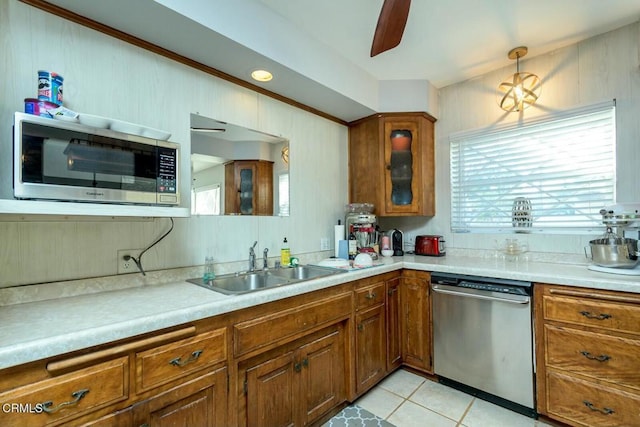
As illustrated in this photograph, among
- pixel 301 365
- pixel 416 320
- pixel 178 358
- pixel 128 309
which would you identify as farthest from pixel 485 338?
pixel 128 309

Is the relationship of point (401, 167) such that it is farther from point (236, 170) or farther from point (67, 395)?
point (67, 395)

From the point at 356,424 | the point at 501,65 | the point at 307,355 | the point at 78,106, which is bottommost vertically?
the point at 356,424

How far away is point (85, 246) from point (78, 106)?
690 millimetres

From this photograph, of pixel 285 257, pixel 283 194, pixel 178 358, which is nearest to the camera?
pixel 178 358

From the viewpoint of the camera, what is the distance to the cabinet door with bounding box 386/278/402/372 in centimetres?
225

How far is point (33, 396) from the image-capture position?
0.84m

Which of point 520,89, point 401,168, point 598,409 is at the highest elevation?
point 520,89

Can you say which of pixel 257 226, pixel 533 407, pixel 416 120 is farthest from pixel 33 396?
pixel 416 120

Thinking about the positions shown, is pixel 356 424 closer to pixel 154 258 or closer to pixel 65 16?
pixel 154 258

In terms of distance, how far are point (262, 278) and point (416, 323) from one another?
1.28 m

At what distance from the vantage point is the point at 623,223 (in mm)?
1772

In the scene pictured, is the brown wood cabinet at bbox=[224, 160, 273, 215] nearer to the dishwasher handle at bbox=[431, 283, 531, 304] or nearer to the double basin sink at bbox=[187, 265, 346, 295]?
the double basin sink at bbox=[187, 265, 346, 295]

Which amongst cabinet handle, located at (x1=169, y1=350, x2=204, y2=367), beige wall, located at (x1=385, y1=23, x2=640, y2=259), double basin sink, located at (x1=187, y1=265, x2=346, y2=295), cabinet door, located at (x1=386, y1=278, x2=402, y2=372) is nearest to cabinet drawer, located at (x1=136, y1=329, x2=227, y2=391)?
cabinet handle, located at (x1=169, y1=350, x2=204, y2=367)

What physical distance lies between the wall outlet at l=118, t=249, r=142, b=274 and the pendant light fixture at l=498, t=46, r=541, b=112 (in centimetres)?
294
